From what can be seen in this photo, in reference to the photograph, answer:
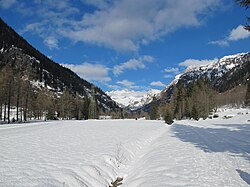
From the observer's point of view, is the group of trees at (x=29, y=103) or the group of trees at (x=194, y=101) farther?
the group of trees at (x=194, y=101)

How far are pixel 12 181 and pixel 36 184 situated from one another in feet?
2.28

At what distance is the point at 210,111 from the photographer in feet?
282

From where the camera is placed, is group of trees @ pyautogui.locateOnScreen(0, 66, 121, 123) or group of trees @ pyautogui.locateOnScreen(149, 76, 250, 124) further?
group of trees @ pyautogui.locateOnScreen(149, 76, 250, 124)

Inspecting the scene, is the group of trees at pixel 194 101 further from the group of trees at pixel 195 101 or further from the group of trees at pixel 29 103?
the group of trees at pixel 29 103

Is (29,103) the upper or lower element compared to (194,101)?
lower

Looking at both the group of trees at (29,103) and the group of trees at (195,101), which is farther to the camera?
the group of trees at (195,101)

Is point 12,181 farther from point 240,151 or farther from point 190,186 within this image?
point 240,151

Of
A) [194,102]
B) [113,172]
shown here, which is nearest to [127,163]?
[113,172]

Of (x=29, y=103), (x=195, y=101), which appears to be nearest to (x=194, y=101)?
(x=195, y=101)

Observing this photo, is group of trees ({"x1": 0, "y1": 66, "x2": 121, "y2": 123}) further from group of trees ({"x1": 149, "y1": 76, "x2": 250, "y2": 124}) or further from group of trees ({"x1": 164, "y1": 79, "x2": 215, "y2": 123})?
group of trees ({"x1": 164, "y1": 79, "x2": 215, "y2": 123})

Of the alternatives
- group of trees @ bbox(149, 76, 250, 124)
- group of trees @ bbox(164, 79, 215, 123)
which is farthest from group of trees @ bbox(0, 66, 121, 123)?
group of trees @ bbox(164, 79, 215, 123)

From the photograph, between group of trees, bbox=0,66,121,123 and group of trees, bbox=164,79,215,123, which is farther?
group of trees, bbox=164,79,215,123

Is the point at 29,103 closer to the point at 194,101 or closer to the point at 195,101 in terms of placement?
the point at 194,101

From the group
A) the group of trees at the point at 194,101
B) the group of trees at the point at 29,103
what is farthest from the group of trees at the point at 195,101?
the group of trees at the point at 29,103
